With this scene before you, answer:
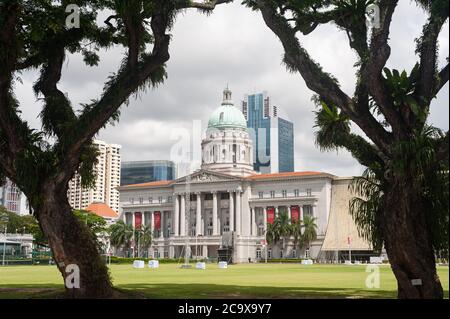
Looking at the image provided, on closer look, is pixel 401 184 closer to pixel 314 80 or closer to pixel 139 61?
pixel 314 80

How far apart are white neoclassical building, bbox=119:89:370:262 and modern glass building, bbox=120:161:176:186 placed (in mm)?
3495

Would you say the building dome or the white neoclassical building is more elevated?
the building dome

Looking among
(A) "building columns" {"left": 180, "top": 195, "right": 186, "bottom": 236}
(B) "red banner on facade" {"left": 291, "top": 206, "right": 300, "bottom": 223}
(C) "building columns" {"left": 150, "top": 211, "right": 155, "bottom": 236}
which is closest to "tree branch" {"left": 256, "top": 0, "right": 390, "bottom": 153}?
(B) "red banner on facade" {"left": 291, "top": 206, "right": 300, "bottom": 223}

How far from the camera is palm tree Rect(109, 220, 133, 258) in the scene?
430 feet

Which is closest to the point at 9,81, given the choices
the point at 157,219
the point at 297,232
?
the point at 297,232

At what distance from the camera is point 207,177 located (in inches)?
5502

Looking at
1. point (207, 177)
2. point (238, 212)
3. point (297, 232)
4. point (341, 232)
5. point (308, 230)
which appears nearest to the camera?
point (341, 232)

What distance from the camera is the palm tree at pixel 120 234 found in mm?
131125

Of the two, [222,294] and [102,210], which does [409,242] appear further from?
[102,210]

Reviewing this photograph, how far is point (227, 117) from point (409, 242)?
427ft

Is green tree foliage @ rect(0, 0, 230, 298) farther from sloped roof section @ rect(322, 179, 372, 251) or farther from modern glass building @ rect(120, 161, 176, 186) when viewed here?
modern glass building @ rect(120, 161, 176, 186)

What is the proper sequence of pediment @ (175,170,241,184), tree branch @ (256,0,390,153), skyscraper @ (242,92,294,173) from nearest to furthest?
tree branch @ (256,0,390,153) → pediment @ (175,170,241,184) → skyscraper @ (242,92,294,173)
